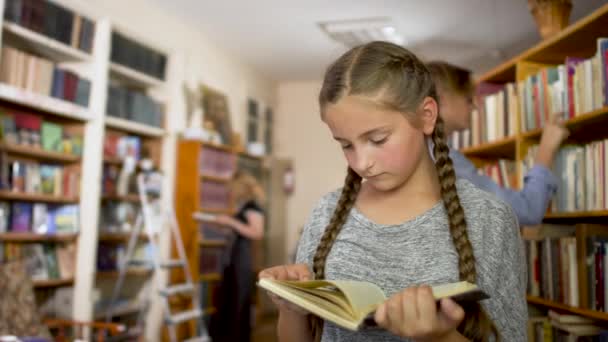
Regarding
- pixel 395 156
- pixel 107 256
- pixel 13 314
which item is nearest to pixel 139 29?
pixel 107 256

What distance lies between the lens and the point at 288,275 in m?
0.90

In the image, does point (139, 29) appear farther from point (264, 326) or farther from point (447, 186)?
point (447, 186)

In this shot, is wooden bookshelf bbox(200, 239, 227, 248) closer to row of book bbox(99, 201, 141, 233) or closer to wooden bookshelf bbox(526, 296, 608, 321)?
row of book bbox(99, 201, 141, 233)

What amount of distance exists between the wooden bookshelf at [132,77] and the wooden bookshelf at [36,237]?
1308 millimetres

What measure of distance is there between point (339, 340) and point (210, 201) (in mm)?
4207

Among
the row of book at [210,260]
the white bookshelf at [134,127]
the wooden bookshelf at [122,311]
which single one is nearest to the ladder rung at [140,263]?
the wooden bookshelf at [122,311]

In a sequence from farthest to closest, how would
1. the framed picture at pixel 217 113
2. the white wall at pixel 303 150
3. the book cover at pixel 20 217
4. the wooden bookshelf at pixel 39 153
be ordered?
the white wall at pixel 303 150 < the framed picture at pixel 217 113 < the book cover at pixel 20 217 < the wooden bookshelf at pixel 39 153

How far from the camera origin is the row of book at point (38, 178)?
327cm

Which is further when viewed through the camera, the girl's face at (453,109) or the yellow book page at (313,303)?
the girl's face at (453,109)

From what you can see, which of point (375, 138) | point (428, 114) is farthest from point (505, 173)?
point (375, 138)

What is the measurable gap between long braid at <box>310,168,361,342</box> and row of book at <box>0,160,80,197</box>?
278 centimetres

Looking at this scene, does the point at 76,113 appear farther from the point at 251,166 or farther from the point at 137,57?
the point at 251,166

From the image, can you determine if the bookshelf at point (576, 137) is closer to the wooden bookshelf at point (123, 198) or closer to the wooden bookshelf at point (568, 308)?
the wooden bookshelf at point (568, 308)

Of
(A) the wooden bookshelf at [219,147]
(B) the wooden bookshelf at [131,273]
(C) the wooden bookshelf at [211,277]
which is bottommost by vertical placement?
(C) the wooden bookshelf at [211,277]
